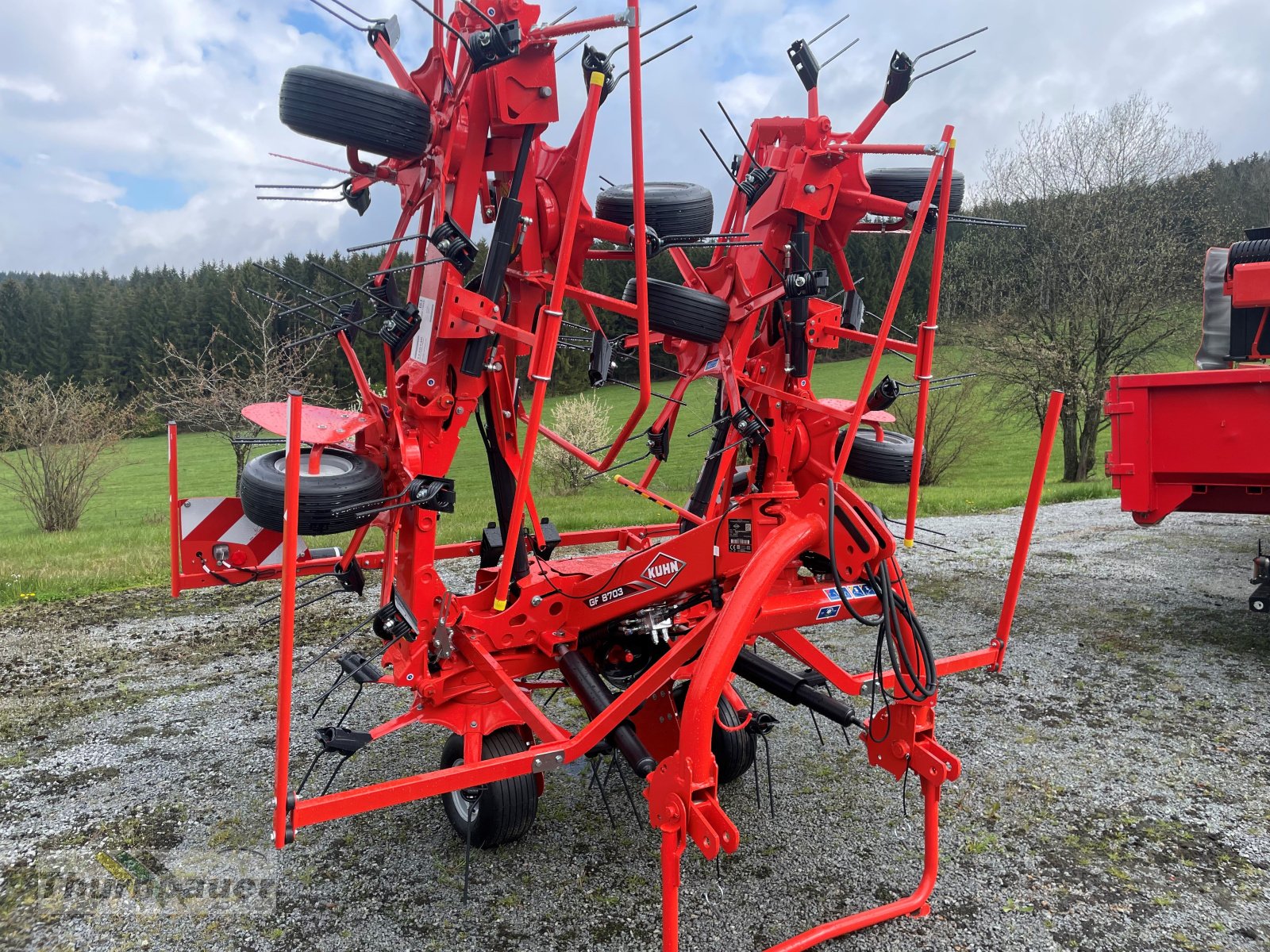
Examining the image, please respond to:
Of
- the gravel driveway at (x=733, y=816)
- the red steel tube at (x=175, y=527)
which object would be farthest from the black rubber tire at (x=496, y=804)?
the red steel tube at (x=175, y=527)

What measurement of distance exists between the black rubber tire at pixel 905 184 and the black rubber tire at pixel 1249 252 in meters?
3.23

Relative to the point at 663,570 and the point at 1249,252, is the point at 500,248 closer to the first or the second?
the point at 663,570

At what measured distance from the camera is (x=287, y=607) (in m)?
2.38

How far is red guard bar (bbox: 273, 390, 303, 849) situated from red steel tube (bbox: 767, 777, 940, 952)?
64.1 inches

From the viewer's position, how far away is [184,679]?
19.0ft

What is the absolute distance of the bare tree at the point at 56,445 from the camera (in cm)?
1540

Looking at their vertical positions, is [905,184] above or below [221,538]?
→ above

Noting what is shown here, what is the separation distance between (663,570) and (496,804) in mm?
1173

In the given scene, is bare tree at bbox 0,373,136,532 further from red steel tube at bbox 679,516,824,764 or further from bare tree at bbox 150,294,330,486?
red steel tube at bbox 679,516,824,764

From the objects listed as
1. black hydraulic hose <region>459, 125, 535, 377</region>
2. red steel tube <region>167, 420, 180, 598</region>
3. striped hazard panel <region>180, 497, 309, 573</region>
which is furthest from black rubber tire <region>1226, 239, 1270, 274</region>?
red steel tube <region>167, 420, 180, 598</region>

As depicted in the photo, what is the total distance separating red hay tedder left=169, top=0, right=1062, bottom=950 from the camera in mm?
3061

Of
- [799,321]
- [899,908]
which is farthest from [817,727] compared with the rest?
[799,321]

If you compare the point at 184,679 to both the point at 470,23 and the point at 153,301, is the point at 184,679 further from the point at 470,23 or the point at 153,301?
the point at 153,301

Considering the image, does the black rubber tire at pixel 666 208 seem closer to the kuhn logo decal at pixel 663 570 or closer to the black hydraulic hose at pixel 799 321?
the black hydraulic hose at pixel 799 321
